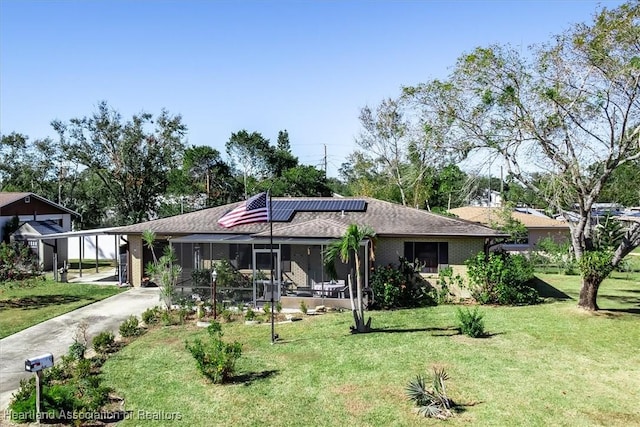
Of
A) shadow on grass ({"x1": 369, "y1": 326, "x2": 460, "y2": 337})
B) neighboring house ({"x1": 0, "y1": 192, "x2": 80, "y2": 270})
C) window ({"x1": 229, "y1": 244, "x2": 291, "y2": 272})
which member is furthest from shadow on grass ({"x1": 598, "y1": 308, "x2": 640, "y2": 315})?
neighboring house ({"x1": 0, "y1": 192, "x2": 80, "y2": 270})

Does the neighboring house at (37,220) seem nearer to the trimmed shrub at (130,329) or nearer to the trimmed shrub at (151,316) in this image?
the trimmed shrub at (151,316)

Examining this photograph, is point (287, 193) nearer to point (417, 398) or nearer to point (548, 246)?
point (548, 246)

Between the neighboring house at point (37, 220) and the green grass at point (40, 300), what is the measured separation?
5730 mm

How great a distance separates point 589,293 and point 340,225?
896 centimetres

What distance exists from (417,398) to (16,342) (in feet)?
37.2

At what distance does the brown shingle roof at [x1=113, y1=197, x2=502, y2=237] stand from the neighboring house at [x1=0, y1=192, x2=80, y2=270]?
9.62 meters

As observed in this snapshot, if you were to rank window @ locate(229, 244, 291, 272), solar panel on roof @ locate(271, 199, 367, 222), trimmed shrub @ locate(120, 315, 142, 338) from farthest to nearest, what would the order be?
solar panel on roof @ locate(271, 199, 367, 222)
window @ locate(229, 244, 291, 272)
trimmed shrub @ locate(120, 315, 142, 338)

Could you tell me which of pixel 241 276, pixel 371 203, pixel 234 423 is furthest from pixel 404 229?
pixel 234 423

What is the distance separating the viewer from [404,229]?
19188 millimetres

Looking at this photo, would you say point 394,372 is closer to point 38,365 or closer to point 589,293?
point 38,365

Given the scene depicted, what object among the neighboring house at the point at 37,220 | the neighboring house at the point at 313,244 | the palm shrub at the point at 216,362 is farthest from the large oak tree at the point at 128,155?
the palm shrub at the point at 216,362

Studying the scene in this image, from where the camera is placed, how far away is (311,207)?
76.6 ft

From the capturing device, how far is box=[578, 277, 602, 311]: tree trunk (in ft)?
52.0

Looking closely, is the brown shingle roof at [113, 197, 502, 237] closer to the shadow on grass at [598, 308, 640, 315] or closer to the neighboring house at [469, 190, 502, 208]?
the neighboring house at [469, 190, 502, 208]
